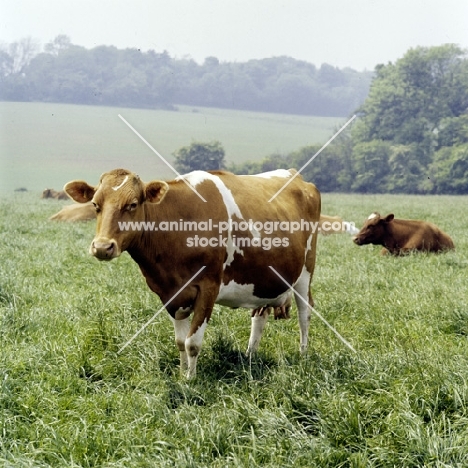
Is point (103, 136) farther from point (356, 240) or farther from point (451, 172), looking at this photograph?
point (451, 172)

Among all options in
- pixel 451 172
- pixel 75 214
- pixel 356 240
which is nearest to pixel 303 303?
pixel 356 240

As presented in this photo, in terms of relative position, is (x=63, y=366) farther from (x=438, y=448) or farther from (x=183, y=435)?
(x=438, y=448)

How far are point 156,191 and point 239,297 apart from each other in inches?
53.4

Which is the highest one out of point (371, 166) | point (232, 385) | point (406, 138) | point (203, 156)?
point (406, 138)

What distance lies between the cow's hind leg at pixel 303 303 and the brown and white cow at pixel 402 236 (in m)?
6.28

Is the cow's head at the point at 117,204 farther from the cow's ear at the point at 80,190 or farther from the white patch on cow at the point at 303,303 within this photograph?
the white patch on cow at the point at 303,303

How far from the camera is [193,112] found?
2469cm

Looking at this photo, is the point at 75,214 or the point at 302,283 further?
the point at 75,214

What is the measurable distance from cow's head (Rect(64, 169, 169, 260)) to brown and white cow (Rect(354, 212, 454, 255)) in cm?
846

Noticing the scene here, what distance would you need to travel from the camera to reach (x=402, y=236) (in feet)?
41.0

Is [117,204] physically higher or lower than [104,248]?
higher

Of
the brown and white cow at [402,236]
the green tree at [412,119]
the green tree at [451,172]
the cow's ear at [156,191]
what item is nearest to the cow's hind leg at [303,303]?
the cow's ear at [156,191]

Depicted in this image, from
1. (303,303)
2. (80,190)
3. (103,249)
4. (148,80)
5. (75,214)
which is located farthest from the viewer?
(148,80)

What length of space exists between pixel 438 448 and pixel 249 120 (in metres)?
24.1
